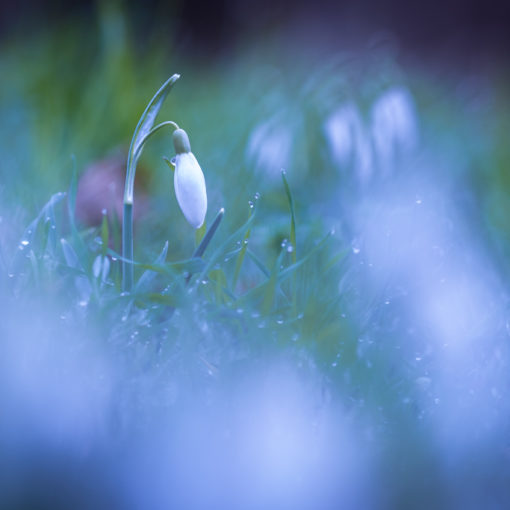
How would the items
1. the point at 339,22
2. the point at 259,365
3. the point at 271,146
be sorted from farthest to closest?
the point at 339,22 → the point at 271,146 → the point at 259,365

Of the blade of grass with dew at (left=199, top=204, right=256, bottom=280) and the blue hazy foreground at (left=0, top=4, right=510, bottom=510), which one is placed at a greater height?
the blade of grass with dew at (left=199, top=204, right=256, bottom=280)

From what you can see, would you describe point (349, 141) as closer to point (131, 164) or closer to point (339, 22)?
point (131, 164)

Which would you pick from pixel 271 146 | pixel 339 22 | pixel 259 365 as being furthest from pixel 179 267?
A: pixel 339 22

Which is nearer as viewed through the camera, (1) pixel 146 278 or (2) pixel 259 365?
(2) pixel 259 365

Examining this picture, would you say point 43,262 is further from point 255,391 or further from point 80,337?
point 255,391

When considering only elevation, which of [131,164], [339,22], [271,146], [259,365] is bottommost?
[259,365]

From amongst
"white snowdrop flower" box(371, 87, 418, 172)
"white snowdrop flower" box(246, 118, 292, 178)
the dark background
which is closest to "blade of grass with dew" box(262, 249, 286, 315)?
"white snowdrop flower" box(246, 118, 292, 178)

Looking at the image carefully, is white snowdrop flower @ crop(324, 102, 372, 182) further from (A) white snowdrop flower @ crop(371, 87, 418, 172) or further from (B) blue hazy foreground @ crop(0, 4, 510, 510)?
(B) blue hazy foreground @ crop(0, 4, 510, 510)

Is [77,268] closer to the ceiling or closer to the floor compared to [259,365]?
closer to the ceiling

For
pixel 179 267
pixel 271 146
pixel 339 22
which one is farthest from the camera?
pixel 339 22
